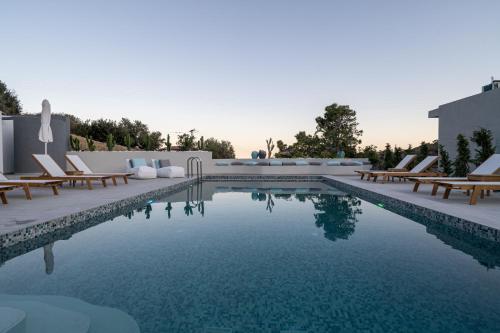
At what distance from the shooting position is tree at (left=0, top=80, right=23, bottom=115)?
97.0 ft

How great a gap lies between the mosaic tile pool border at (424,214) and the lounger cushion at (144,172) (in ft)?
25.3

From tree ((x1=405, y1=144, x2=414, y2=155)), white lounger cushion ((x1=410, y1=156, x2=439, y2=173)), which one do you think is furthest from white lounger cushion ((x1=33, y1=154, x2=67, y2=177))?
tree ((x1=405, y1=144, x2=414, y2=155))

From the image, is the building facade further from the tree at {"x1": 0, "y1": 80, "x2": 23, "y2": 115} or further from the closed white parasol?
the tree at {"x1": 0, "y1": 80, "x2": 23, "y2": 115}

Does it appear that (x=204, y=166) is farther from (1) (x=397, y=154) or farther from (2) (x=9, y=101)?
(2) (x=9, y=101)

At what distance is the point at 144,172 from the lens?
12.8 meters

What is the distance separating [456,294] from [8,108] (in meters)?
36.9

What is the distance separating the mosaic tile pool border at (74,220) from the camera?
3.65 m

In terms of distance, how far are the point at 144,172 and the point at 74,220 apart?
820 cm

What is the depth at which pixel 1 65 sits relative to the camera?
1758 centimetres

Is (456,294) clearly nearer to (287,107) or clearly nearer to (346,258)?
(346,258)

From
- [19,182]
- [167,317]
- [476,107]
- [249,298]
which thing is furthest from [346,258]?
[476,107]

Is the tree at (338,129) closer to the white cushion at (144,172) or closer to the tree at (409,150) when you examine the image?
the tree at (409,150)

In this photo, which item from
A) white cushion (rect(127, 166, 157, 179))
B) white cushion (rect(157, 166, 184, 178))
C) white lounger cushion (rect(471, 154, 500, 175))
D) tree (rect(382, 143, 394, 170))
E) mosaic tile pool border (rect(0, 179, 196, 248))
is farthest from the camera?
tree (rect(382, 143, 394, 170))

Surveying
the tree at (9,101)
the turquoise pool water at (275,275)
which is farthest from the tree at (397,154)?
the tree at (9,101)
